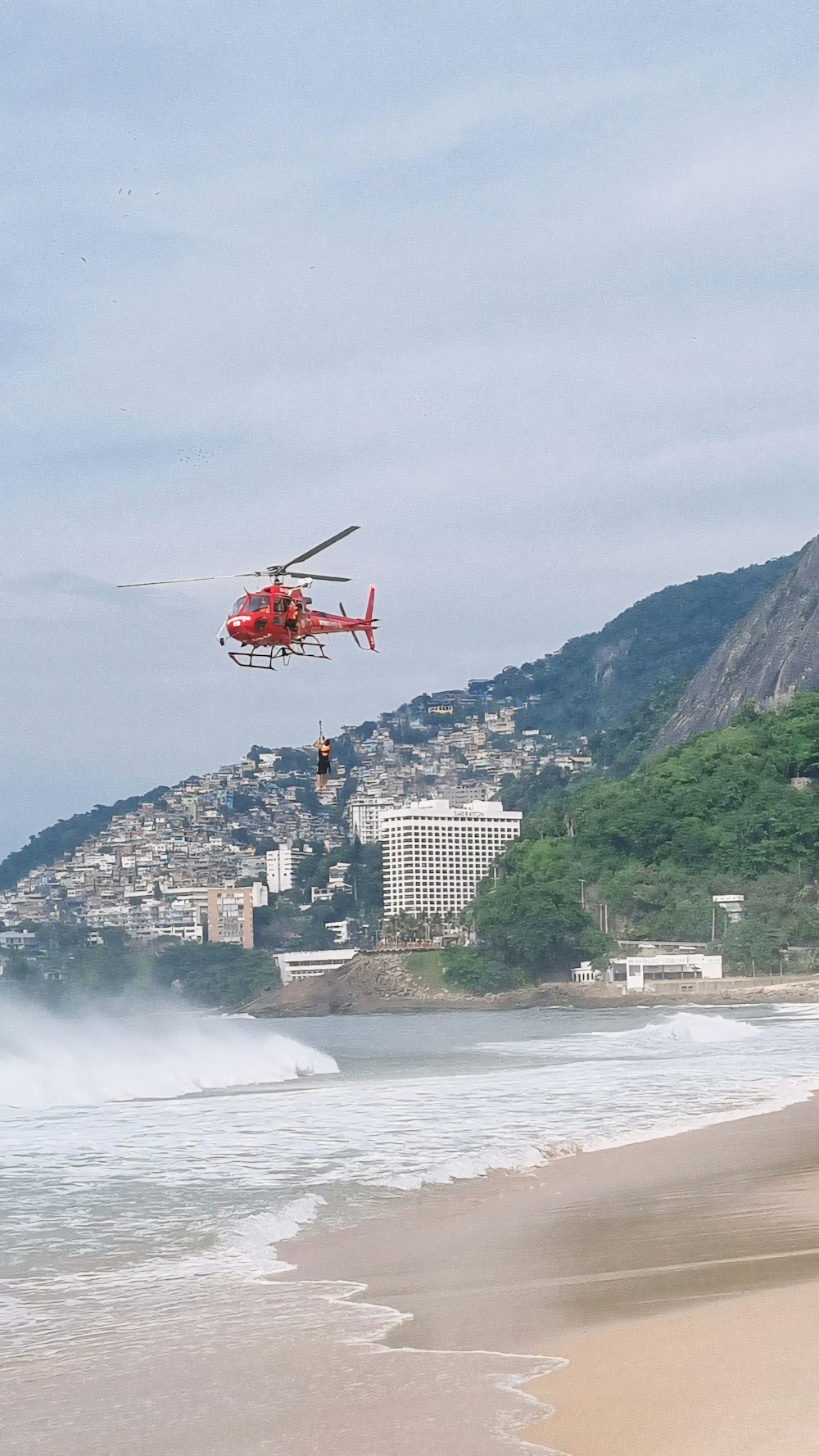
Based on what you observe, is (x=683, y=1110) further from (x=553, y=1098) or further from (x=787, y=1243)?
(x=787, y=1243)

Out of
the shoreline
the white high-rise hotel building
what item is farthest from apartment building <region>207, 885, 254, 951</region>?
the shoreline

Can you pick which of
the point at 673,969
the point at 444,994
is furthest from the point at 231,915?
the point at 673,969

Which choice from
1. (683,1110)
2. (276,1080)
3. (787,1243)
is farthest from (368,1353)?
(276,1080)

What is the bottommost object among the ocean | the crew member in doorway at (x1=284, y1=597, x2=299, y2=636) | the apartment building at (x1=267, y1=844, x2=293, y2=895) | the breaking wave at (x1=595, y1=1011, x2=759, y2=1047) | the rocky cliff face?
the breaking wave at (x1=595, y1=1011, x2=759, y2=1047)

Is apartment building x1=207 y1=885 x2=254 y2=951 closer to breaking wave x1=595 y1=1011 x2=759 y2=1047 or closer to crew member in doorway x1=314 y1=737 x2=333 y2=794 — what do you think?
breaking wave x1=595 y1=1011 x2=759 y2=1047

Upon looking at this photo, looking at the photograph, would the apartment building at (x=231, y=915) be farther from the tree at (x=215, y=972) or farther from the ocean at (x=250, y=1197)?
the ocean at (x=250, y=1197)

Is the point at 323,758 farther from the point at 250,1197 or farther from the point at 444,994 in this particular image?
the point at 444,994

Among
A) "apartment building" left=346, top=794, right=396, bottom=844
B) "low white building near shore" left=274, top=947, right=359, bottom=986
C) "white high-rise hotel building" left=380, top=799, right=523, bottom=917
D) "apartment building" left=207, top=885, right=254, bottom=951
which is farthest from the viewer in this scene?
"apartment building" left=346, top=794, right=396, bottom=844

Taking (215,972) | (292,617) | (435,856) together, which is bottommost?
(215,972)
